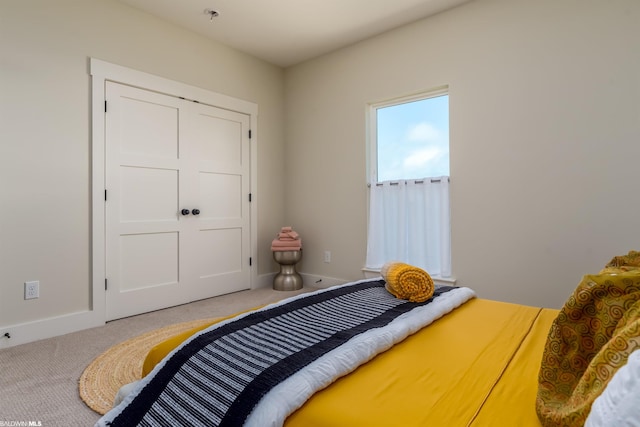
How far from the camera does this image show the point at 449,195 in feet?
9.92

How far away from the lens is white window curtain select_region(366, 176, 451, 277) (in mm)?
3039

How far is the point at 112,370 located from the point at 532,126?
328 centimetres

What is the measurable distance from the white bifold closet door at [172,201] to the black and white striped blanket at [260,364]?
2.18 metres

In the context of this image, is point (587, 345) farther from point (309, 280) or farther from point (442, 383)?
point (309, 280)

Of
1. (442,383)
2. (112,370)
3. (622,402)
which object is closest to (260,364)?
(442,383)

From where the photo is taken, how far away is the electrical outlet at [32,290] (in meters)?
2.42

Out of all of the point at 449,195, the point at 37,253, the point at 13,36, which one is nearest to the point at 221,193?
the point at 37,253

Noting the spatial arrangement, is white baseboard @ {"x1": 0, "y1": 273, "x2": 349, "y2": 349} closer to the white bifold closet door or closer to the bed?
the white bifold closet door

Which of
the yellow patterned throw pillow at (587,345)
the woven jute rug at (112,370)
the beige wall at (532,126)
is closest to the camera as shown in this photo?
the yellow patterned throw pillow at (587,345)

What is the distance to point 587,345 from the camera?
0.74 meters

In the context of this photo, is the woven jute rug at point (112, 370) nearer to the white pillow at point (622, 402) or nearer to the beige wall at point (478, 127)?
the beige wall at point (478, 127)

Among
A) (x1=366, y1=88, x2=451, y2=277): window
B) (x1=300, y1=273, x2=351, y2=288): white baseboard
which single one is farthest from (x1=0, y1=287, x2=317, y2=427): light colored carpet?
(x1=366, y1=88, x2=451, y2=277): window

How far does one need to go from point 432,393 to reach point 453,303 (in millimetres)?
747

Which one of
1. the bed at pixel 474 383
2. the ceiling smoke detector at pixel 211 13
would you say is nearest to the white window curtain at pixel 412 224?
the bed at pixel 474 383
